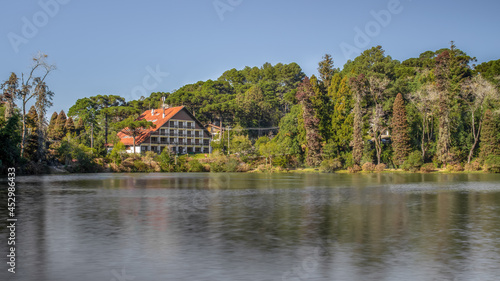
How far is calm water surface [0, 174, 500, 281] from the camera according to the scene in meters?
10.9

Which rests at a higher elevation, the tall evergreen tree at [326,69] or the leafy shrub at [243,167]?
the tall evergreen tree at [326,69]

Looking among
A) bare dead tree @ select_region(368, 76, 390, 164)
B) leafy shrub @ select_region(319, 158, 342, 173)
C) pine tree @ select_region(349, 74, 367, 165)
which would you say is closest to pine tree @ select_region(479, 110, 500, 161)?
bare dead tree @ select_region(368, 76, 390, 164)

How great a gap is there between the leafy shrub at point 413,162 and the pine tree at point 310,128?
1453 cm

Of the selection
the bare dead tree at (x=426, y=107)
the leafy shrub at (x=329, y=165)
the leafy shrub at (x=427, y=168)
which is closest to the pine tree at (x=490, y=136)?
Answer: the leafy shrub at (x=427, y=168)

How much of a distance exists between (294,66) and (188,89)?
108 feet

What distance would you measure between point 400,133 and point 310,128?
604 inches

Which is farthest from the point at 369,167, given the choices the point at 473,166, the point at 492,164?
the point at 492,164

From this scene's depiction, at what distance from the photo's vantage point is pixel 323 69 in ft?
320

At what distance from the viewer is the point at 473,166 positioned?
235 ft

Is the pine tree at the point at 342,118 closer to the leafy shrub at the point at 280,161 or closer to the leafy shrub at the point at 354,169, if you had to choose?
the leafy shrub at the point at 354,169

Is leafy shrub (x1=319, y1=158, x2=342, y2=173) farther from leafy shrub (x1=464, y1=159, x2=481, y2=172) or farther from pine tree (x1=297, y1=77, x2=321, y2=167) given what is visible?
leafy shrub (x1=464, y1=159, x2=481, y2=172)

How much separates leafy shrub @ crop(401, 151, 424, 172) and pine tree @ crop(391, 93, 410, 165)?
1066 millimetres

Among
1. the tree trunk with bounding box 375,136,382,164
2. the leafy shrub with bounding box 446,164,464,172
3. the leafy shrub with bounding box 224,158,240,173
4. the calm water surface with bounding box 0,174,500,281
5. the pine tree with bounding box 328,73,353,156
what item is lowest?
the calm water surface with bounding box 0,174,500,281

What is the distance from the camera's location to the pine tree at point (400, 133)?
7569cm
